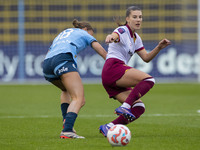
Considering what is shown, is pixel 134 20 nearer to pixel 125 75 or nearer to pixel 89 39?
pixel 89 39

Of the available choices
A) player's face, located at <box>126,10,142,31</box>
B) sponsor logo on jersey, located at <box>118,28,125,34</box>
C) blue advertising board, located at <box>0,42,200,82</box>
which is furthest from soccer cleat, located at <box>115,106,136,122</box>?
blue advertising board, located at <box>0,42,200,82</box>

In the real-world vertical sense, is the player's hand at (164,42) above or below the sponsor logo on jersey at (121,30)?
below

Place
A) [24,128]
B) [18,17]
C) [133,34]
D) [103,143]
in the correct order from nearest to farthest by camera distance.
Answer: [103,143]
[133,34]
[24,128]
[18,17]

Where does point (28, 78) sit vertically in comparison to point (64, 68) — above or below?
below

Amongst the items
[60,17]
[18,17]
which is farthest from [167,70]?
[18,17]

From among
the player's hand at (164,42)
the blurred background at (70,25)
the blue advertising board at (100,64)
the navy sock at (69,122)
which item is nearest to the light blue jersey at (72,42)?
the navy sock at (69,122)

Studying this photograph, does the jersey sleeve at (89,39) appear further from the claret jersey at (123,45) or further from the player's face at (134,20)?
the player's face at (134,20)

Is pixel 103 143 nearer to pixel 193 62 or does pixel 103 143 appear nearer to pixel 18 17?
pixel 193 62

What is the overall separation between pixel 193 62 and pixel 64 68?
16029mm

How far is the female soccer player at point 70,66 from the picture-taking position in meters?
6.52

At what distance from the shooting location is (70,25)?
23.5m

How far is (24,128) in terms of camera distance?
7.85 m

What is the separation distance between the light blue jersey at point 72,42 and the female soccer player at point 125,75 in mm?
365

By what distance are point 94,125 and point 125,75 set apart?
6.44 feet
